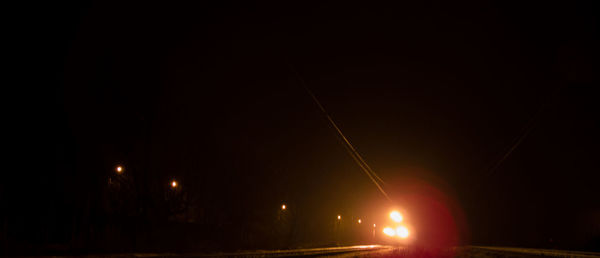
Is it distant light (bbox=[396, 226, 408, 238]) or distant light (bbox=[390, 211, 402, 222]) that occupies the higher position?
distant light (bbox=[390, 211, 402, 222])

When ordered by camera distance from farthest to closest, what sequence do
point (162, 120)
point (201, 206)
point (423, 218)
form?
point (423, 218) → point (201, 206) → point (162, 120)

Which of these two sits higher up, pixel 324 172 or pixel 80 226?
pixel 324 172

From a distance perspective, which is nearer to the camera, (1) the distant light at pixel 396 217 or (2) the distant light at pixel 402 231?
(1) the distant light at pixel 396 217

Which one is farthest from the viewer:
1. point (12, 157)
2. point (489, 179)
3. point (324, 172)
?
point (489, 179)

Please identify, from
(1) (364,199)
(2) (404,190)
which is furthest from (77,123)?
(1) (364,199)

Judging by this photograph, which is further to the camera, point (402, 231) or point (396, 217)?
point (402, 231)

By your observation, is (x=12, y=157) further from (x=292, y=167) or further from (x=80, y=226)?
(x=292, y=167)

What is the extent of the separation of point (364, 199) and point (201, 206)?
150 feet

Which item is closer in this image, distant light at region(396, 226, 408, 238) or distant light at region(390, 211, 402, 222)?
distant light at region(390, 211, 402, 222)

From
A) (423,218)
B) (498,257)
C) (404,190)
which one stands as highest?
(404,190)

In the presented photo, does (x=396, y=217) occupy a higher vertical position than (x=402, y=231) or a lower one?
higher

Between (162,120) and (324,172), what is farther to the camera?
(324,172)

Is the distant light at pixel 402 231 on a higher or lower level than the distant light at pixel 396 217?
lower

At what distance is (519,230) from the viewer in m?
74.1
